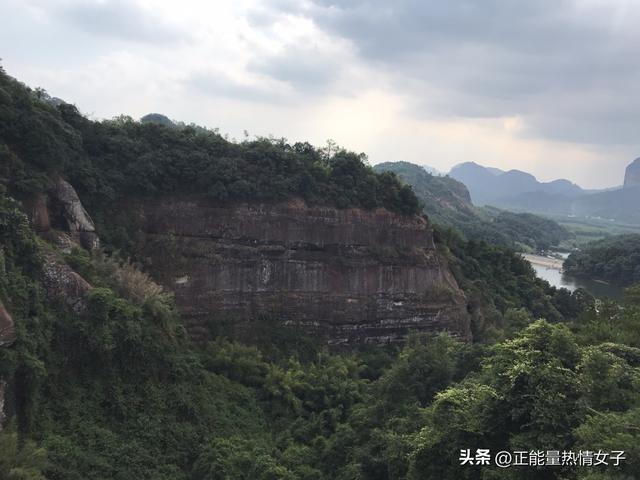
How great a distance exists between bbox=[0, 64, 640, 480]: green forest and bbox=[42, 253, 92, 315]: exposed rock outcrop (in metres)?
0.28

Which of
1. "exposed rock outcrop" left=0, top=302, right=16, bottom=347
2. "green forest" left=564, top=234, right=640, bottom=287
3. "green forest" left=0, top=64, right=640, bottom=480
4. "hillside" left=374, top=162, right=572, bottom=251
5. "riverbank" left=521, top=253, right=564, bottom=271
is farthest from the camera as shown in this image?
"hillside" left=374, top=162, right=572, bottom=251

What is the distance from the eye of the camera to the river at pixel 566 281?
212 ft

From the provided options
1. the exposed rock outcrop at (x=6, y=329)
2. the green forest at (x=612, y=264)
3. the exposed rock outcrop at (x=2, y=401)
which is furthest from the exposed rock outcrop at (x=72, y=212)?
the green forest at (x=612, y=264)

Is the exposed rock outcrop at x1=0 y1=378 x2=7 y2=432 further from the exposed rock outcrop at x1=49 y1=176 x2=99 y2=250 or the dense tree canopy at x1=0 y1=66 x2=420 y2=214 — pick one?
the exposed rock outcrop at x1=49 y1=176 x2=99 y2=250

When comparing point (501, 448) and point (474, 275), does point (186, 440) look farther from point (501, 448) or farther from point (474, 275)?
point (474, 275)

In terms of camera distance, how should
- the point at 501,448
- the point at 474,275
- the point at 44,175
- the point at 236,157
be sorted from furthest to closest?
the point at 474,275 < the point at 236,157 < the point at 44,175 < the point at 501,448

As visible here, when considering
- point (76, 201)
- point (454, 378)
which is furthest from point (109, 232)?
point (454, 378)

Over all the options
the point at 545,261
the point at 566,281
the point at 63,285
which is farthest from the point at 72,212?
the point at 545,261

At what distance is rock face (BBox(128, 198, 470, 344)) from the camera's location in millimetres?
26281

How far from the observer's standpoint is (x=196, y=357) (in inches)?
818

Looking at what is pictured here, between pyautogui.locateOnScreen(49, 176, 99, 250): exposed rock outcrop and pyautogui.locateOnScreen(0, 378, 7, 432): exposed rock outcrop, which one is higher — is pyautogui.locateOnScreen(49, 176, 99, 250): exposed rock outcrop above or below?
above

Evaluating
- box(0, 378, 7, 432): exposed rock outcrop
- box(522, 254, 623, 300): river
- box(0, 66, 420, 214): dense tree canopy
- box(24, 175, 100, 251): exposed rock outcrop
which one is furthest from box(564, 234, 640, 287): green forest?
box(0, 378, 7, 432): exposed rock outcrop

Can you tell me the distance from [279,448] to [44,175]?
14.5m

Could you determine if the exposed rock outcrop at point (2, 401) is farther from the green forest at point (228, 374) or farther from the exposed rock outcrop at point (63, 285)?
the exposed rock outcrop at point (63, 285)
